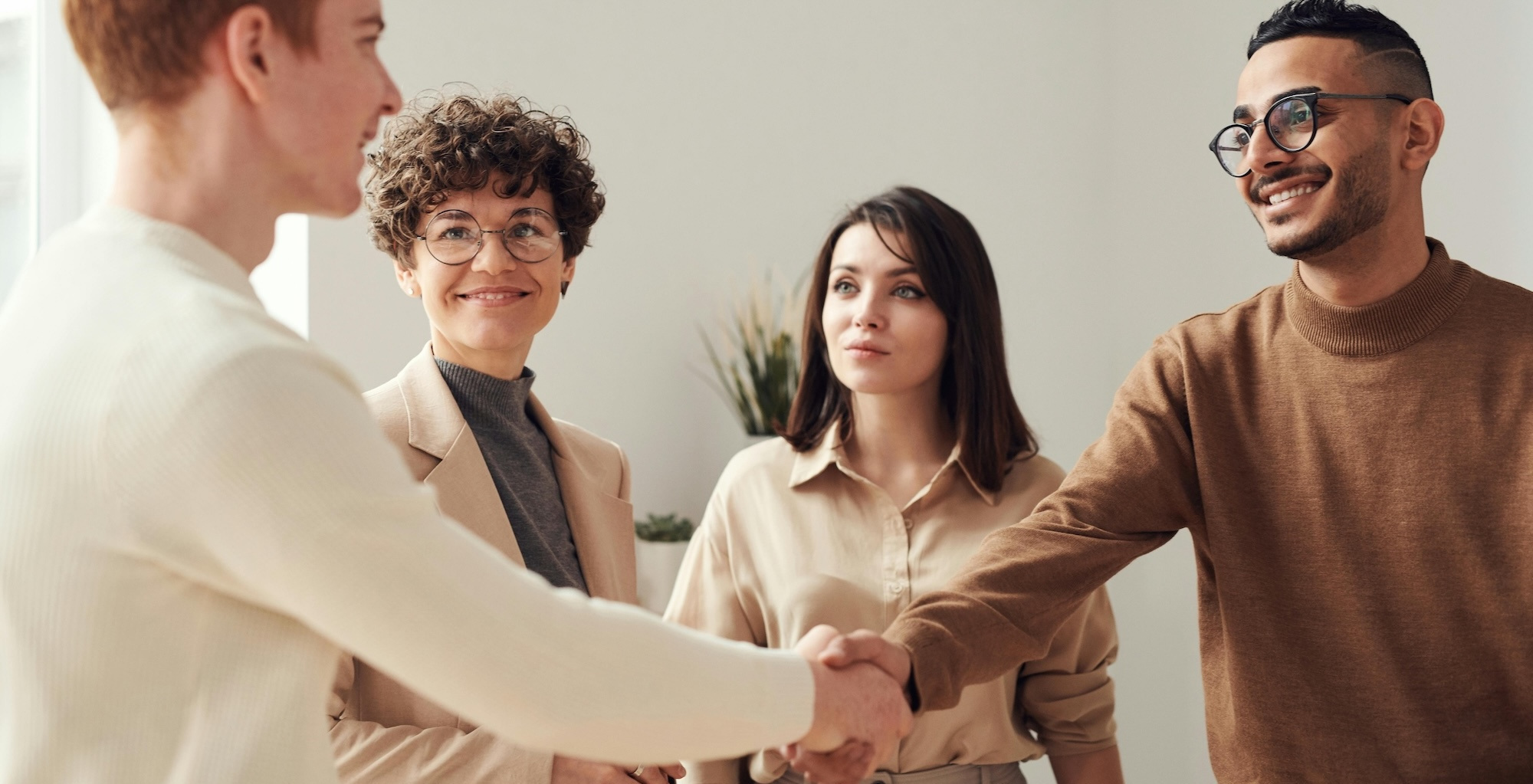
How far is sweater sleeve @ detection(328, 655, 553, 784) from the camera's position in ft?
4.85

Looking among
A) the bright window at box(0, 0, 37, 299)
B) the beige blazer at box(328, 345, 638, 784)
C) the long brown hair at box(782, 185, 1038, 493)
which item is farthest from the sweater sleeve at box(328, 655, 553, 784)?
the bright window at box(0, 0, 37, 299)

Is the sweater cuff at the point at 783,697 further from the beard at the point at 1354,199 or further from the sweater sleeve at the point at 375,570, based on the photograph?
the beard at the point at 1354,199

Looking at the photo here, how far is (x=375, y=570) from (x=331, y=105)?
0.38 m

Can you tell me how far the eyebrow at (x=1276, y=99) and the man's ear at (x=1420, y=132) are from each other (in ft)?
0.47

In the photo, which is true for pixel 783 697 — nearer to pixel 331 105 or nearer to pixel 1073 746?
pixel 331 105

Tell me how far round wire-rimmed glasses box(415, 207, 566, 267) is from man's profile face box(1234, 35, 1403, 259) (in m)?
0.99

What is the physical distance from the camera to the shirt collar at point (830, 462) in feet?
6.94

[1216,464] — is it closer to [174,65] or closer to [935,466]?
[935,466]

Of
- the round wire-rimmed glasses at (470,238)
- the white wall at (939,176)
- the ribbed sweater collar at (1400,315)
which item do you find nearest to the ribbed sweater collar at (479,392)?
the round wire-rimmed glasses at (470,238)

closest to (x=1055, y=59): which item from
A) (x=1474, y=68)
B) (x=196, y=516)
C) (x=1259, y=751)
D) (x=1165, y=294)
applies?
(x=1165, y=294)

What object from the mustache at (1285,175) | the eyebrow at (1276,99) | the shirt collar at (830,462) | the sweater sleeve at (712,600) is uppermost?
the eyebrow at (1276,99)

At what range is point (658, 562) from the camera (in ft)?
10.3

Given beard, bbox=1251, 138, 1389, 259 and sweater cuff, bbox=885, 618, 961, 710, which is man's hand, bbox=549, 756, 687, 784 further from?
beard, bbox=1251, 138, 1389, 259

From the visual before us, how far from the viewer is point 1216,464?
1.75 m
